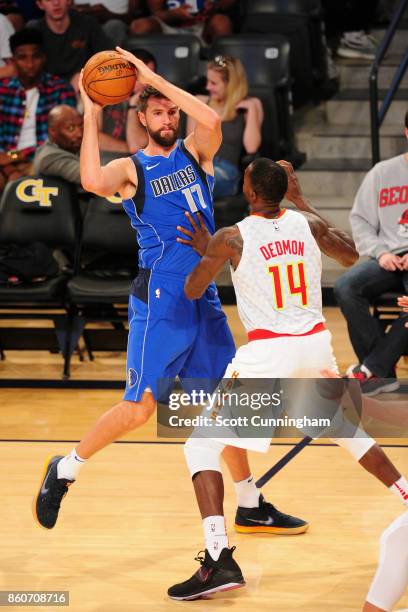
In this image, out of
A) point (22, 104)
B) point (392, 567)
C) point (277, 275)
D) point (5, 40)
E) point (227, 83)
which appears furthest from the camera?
point (5, 40)

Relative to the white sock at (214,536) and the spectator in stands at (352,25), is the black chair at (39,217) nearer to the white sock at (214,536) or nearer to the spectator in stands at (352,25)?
the white sock at (214,536)

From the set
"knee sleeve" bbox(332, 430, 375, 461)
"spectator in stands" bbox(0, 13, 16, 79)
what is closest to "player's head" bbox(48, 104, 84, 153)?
"spectator in stands" bbox(0, 13, 16, 79)

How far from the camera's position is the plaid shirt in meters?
9.00

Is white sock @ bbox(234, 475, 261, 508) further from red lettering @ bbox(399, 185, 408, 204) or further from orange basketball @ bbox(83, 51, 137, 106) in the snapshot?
red lettering @ bbox(399, 185, 408, 204)

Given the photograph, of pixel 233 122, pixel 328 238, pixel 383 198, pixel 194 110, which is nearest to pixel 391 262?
pixel 383 198

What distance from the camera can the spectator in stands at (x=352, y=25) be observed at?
1059 centimetres

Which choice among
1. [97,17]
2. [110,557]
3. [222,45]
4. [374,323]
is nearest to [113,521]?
[110,557]

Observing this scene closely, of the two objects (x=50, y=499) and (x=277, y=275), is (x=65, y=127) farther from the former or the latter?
(x=277, y=275)

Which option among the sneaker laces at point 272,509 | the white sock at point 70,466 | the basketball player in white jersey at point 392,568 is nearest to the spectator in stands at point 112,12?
the white sock at point 70,466

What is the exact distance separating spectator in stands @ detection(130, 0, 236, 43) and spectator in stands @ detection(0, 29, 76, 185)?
1.29m

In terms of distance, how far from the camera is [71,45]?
31.0 feet

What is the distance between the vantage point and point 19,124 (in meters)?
9.05

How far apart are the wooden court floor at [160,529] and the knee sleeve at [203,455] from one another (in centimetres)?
48

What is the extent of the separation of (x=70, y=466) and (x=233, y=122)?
4.19 metres
